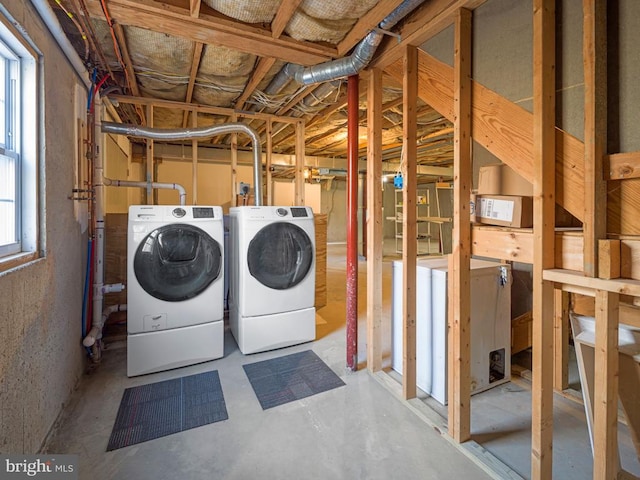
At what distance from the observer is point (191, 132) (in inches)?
121

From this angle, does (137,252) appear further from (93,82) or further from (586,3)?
(586,3)

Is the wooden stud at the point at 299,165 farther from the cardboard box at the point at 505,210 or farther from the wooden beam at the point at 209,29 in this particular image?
the cardboard box at the point at 505,210

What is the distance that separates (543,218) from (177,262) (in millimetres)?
2252

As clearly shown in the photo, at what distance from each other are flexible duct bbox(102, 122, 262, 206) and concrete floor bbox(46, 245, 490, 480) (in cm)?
193

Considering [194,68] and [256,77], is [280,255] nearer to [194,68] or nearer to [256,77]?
[256,77]

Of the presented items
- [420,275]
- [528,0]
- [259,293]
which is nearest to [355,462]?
[420,275]

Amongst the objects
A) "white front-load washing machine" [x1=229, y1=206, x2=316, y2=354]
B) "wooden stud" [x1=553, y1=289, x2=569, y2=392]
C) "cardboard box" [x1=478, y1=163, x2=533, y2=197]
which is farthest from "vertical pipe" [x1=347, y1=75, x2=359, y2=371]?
"wooden stud" [x1=553, y1=289, x2=569, y2=392]

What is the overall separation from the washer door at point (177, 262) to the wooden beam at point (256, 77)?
4.59 ft

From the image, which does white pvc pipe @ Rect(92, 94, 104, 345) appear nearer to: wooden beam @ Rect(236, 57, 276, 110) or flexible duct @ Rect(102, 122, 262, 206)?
flexible duct @ Rect(102, 122, 262, 206)

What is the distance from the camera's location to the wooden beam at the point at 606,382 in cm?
104

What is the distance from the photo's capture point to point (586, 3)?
105cm

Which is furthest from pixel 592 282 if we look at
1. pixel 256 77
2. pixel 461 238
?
pixel 256 77
